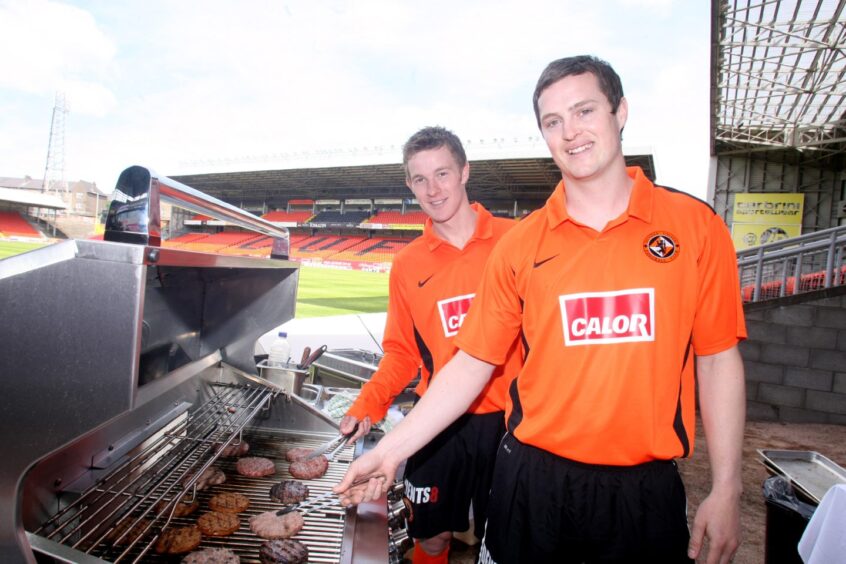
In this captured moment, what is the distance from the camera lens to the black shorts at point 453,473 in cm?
190

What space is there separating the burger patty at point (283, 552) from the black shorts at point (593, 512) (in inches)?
22.1

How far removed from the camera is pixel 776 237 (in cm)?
1634

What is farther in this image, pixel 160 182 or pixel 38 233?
pixel 38 233

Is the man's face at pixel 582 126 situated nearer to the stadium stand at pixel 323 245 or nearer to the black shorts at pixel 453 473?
the black shorts at pixel 453 473

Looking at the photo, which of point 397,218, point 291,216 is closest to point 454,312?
point 397,218

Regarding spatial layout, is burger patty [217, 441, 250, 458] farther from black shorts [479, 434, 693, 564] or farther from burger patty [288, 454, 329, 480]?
black shorts [479, 434, 693, 564]

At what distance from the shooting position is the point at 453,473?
191cm

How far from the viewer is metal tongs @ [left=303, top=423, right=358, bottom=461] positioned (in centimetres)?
172

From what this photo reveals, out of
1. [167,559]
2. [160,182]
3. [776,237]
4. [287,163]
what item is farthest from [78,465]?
[287,163]

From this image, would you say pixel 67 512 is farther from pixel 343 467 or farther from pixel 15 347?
pixel 343 467

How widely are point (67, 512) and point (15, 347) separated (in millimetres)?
583

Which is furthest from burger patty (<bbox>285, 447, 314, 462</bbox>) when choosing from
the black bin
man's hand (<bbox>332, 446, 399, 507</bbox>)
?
the black bin

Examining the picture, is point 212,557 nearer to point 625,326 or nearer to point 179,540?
point 179,540

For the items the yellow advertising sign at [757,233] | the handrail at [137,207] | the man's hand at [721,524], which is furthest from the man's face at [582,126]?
the yellow advertising sign at [757,233]
